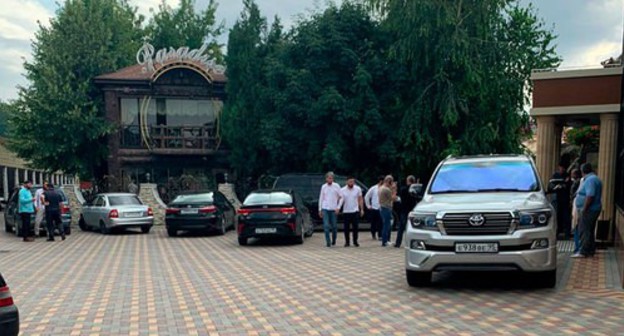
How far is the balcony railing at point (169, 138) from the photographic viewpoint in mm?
29547

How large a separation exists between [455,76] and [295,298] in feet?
56.4

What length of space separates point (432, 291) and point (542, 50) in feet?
73.9

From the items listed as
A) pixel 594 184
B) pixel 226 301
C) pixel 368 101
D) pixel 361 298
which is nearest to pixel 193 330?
pixel 226 301

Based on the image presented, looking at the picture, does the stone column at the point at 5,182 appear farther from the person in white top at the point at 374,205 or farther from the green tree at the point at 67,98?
the person in white top at the point at 374,205

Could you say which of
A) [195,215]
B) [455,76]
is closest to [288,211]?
[195,215]

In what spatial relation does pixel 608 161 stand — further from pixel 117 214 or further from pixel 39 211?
pixel 39 211

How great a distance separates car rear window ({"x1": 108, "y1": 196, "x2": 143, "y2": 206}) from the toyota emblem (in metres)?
15.1

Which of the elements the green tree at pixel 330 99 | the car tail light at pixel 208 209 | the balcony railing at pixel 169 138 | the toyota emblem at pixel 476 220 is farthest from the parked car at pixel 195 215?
the balcony railing at pixel 169 138

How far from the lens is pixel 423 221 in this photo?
770 cm

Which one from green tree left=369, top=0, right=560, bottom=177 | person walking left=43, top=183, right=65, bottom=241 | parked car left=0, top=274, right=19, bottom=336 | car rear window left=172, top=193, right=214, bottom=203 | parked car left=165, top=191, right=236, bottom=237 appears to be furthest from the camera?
green tree left=369, top=0, right=560, bottom=177

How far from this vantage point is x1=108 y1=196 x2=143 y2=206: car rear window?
1956cm

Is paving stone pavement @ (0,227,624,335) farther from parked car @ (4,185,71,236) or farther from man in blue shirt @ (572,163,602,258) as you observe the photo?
parked car @ (4,185,71,236)

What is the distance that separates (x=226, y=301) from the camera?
7398mm

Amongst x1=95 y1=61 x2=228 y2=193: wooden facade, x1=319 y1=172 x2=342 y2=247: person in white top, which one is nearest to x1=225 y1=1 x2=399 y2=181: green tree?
x1=95 y1=61 x2=228 y2=193: wooden facade
